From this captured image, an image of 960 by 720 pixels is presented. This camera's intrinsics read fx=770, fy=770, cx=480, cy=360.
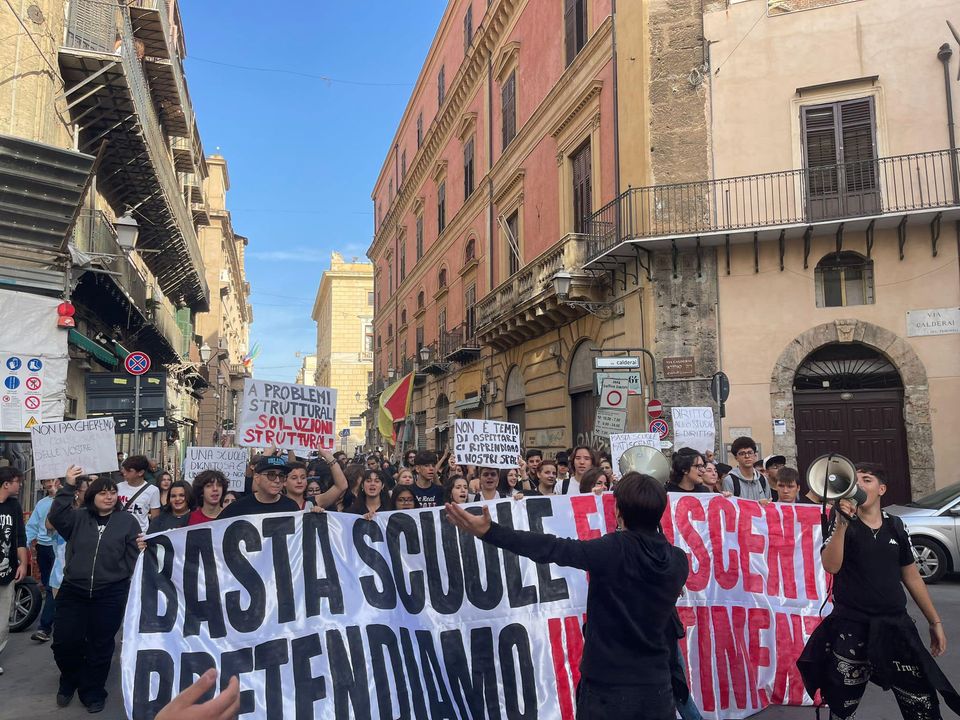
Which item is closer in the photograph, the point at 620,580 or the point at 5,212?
the point at 620,580

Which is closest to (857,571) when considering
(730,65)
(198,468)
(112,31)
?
(198,468)

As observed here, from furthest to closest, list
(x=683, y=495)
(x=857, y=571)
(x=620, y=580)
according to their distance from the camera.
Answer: (x=683, y=495) < (x=857, y=571) < (x=620, y=580)

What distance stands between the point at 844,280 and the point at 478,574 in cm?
1220

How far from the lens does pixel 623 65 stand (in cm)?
1644

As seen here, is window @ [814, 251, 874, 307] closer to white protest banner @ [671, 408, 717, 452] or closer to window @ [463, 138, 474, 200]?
white protest banner @ [671, 408, 717, 452]

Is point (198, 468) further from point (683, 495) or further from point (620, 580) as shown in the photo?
point (620, 580)

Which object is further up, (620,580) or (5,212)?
(5,212)

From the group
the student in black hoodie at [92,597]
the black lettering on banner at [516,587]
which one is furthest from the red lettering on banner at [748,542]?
the student in black hoodie at [92,597]

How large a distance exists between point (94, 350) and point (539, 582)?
12.9 metres

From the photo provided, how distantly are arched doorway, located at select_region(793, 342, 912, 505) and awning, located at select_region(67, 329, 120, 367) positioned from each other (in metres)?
13.5

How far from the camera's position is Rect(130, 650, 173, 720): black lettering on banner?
441 cm

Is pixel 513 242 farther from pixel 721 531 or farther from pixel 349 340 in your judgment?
pixel 349 340

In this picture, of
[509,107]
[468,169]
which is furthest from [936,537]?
[468,169]

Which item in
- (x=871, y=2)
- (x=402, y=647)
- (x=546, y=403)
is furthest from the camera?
(x=546, y=403)
